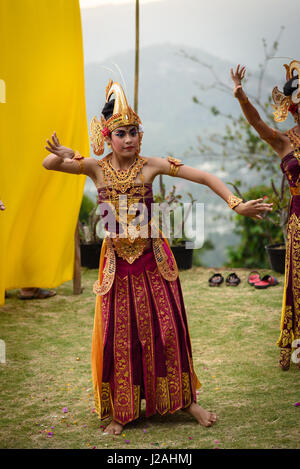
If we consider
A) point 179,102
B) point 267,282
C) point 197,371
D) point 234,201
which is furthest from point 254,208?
point 179,102

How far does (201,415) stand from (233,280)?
3092 millimetres

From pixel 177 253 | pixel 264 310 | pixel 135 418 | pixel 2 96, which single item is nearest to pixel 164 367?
pixel 135 418

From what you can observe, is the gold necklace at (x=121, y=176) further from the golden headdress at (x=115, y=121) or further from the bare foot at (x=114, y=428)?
the bare foot at (x=114, y=428)

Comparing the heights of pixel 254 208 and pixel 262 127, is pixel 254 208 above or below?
below

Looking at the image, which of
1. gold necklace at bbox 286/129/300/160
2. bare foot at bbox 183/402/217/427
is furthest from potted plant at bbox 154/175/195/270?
bare foot at bbox 183/402/217/427

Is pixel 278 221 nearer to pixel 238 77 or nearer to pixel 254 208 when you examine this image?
pixel 238 77

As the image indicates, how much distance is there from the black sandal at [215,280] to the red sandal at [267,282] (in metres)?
0.40

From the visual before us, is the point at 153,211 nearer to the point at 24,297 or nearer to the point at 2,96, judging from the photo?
the point at 2,96

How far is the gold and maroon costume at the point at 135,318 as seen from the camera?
2.64 meters

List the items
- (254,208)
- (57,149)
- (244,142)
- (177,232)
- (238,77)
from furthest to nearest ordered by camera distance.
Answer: (244,142) < (177,232) < (238,77) < (57,149) < (254,208)

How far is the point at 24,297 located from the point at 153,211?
9.68 ft

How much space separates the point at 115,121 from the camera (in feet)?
8.63

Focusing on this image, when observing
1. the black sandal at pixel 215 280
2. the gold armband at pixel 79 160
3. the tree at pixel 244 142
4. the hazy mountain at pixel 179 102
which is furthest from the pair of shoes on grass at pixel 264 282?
the gold armband at pixel 79 160

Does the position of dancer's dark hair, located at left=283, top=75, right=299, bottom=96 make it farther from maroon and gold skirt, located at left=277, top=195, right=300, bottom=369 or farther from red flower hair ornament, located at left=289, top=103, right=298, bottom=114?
maroon and gold skirt, located at left=277, top=195, right=300, bottom=369
